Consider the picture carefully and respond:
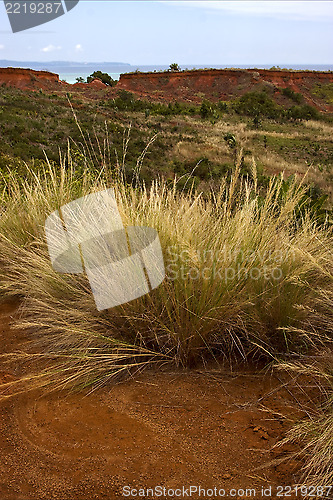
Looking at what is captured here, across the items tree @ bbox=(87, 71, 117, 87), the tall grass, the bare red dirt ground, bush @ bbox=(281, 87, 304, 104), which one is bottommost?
the bare red dirt ground

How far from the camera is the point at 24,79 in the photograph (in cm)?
5103

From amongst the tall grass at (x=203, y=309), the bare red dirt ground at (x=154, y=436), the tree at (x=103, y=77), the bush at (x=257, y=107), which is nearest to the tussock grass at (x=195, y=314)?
the tall grass at (x=203, y=309)

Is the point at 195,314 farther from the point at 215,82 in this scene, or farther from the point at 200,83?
the point at 200,83

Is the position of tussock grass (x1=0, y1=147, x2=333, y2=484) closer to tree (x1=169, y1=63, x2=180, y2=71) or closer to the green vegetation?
the green vegetation

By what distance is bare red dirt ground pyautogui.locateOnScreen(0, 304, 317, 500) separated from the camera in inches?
70.1

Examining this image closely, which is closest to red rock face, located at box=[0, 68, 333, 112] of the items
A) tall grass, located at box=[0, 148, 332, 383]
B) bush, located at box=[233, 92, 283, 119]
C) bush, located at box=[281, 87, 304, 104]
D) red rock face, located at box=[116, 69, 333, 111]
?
red rock face, located at box=[116, 69, 333, 111]

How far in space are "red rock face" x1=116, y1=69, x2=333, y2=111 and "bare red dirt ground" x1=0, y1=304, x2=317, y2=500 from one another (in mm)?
55342

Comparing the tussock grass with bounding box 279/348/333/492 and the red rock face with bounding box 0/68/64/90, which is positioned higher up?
the red rock face with bounding box 0/68/64/90

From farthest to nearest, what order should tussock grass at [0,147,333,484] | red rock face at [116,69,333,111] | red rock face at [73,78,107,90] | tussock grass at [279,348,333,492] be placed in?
red rock face at [116,69,333,111]
red rock face at [73,78,107,90]
tussock grass at [0,147,333,484]
tussock grass at [279,348,333,492]

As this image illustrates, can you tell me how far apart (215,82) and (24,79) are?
2327 cm

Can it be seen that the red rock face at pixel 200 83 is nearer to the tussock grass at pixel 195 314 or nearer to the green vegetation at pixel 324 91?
the green vegetation at pixel 324 91

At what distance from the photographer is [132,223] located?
2.82 m

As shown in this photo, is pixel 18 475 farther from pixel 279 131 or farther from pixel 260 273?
pixel 279 131

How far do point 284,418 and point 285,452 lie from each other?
21 centimetres
